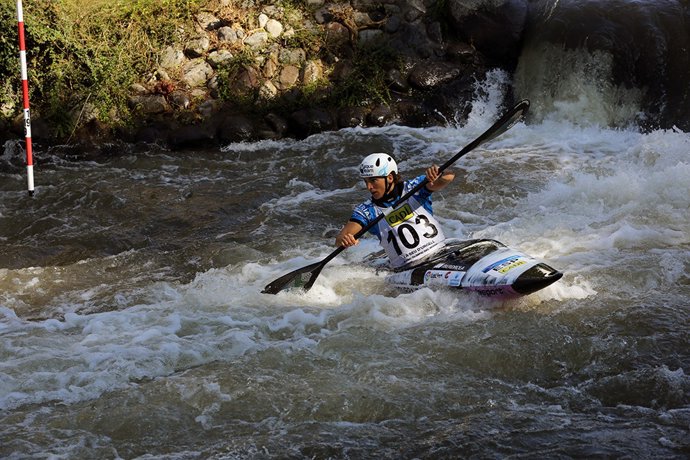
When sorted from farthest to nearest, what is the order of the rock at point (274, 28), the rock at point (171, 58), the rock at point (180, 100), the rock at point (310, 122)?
the rock at point (274, 28) → the rock at point (171, 58) → the rock at point (180, 100) → the rock at point (310, 122)

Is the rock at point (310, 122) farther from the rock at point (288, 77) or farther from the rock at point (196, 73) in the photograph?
the rock at point (196, 73)

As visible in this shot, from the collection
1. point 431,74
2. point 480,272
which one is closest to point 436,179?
point 480,272

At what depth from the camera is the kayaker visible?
600cm

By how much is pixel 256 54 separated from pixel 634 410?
28.3ft

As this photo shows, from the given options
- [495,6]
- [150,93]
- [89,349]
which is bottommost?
[89,349]

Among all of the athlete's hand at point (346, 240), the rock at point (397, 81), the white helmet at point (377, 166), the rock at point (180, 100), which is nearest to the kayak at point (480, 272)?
the athlete's hand at point (346, 240)

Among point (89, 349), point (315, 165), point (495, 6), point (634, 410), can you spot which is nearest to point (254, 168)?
point (315, 165)

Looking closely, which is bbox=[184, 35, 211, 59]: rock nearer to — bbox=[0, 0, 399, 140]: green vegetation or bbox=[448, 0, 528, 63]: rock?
bbox=[0, 0, 399, 140]: green vegetation

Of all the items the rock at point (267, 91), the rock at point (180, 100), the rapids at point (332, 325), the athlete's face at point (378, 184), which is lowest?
the rapids at point (332, 325)

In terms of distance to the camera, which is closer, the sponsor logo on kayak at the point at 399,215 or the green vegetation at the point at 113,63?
the sponsor logo on kayak at the point at 399,215

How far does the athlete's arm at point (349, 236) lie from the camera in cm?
599

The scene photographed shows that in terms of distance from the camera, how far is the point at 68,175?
10.1 m

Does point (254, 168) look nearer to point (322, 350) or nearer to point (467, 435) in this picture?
point (322, 350)

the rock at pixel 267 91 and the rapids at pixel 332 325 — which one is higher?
the rock at pixel 267 91
